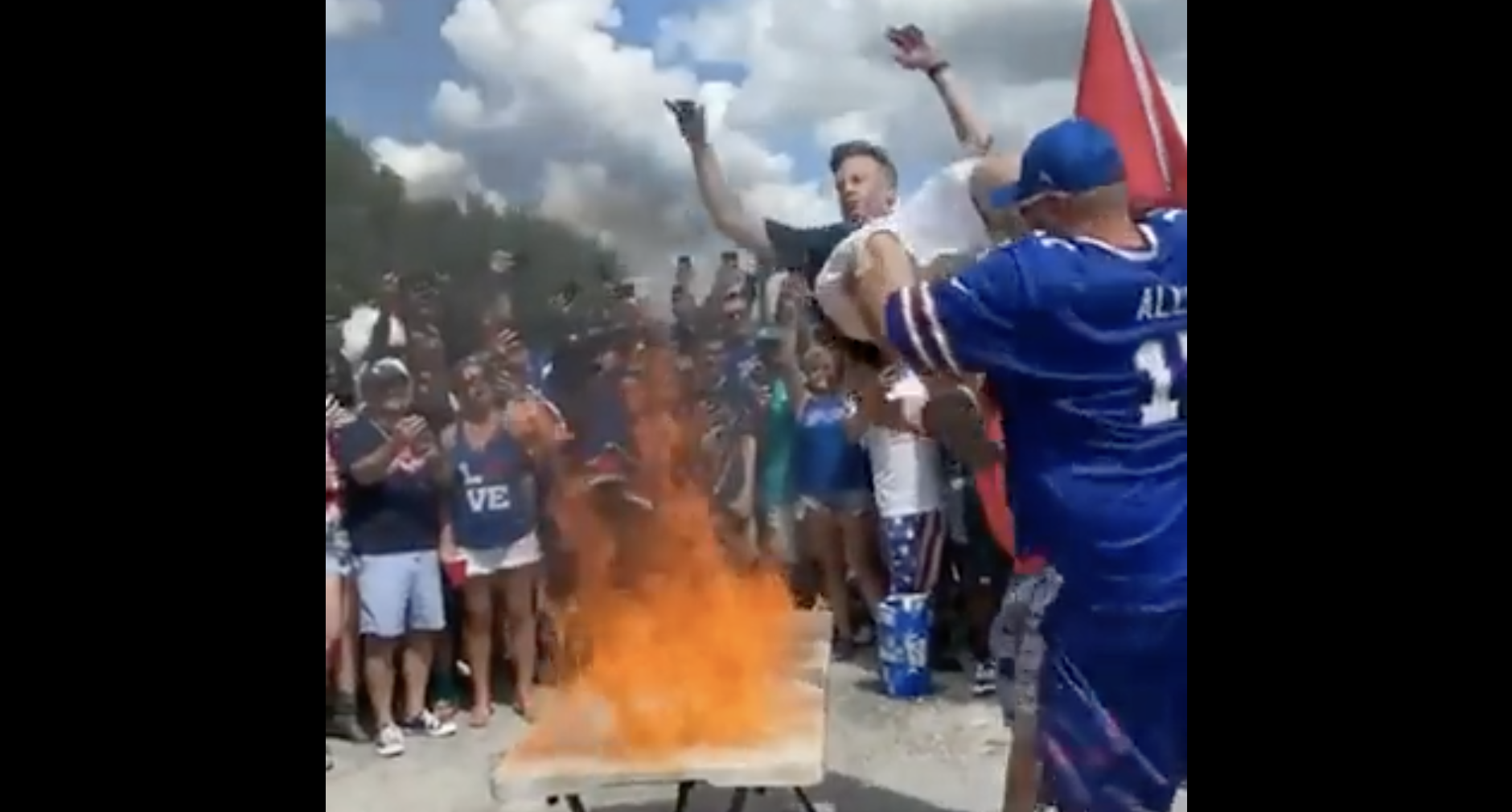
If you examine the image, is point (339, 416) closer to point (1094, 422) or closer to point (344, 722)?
point (344, 722)

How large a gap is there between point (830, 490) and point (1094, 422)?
99.4 inches

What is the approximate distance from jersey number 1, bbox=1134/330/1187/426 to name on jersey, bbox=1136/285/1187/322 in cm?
4

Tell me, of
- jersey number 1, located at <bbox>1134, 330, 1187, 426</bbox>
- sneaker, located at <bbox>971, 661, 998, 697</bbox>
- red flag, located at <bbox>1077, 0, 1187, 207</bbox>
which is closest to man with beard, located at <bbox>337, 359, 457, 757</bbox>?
sneaker, located at <bbox>971, 661, 998, 697</bbox>

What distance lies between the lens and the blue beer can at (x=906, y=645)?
480 cm

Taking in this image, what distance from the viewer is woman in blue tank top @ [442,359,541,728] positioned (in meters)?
4.66

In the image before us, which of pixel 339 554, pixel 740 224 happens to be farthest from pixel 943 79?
pixel 339 554

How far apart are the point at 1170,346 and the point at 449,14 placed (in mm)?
2103

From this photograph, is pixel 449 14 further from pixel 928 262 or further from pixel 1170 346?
pixel 1170 346

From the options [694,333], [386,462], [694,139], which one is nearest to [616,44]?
[694,139]

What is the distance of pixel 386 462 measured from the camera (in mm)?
4555

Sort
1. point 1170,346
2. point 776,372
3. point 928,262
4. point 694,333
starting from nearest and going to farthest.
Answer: point 1170,346 → point 928,262 → point 694,333 → point 776,372

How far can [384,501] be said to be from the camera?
4598 millimetres

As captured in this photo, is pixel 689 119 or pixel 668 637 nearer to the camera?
pixel 668 637

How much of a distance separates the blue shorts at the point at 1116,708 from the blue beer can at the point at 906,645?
195 cm
